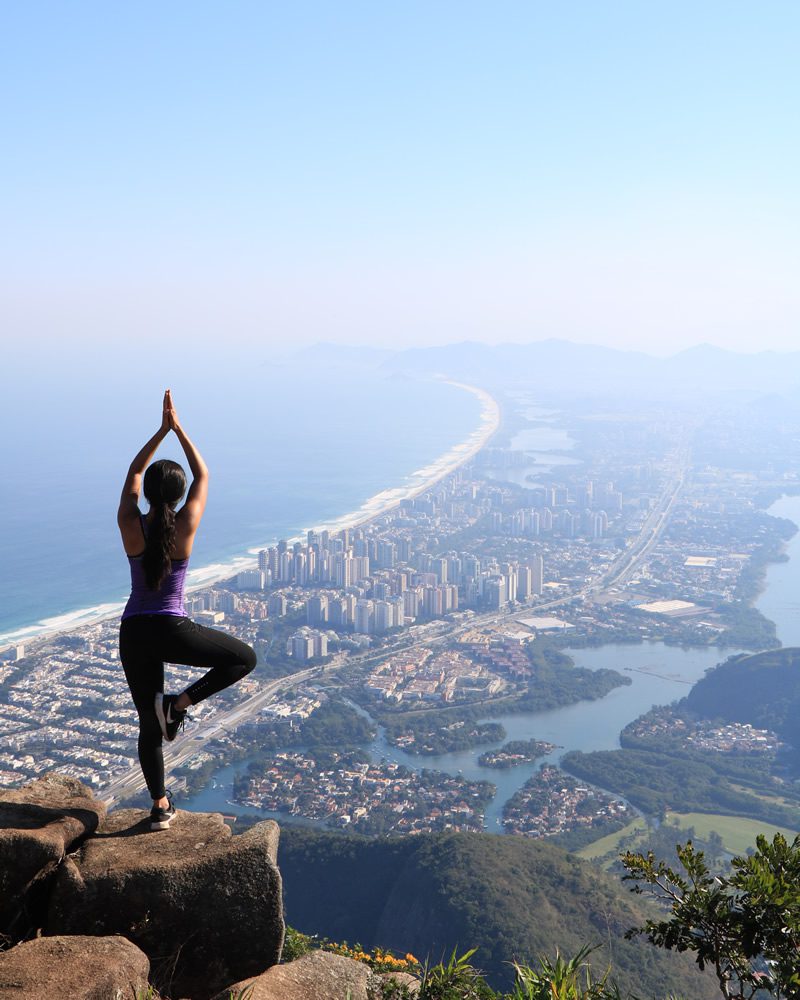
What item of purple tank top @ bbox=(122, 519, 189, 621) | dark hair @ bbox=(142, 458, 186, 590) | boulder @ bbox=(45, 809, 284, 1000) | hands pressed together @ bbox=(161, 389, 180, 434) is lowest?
boulder @ bbox=(45, 809, 284, 1000)

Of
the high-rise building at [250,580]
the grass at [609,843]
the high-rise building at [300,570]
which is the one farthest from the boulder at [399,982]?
the high-rise building at [300,570]

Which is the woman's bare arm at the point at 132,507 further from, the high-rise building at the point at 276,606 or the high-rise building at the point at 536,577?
the high-rise building at the point at 536,577

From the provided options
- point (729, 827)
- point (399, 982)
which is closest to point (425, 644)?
point (729, 827)

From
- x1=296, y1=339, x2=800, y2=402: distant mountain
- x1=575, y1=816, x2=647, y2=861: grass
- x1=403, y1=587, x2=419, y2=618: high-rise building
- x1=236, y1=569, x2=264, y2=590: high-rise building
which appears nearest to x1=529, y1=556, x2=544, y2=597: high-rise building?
x1=403, y1=587, x2=419, y2=618: high-rise building

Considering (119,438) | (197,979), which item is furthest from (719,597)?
(119,438)

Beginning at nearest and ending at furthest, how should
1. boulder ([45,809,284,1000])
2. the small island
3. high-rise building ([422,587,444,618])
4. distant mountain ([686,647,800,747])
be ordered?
boulder ([45,809,284,1000]) < the small island < distant mountain ([686,647,800,747]) < high-rise building ([422,587,444,618])

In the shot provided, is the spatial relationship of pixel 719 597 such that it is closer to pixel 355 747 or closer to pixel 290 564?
pixel 290 564

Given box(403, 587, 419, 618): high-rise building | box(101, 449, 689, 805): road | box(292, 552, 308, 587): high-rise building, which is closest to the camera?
box(101, 449, 689, 805): road

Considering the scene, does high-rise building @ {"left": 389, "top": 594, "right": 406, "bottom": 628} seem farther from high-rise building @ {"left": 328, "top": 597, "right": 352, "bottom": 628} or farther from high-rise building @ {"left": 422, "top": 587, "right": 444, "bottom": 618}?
high-rise building @ {"left": 328, "top": 597, "right": 352, "bottom": 628}
